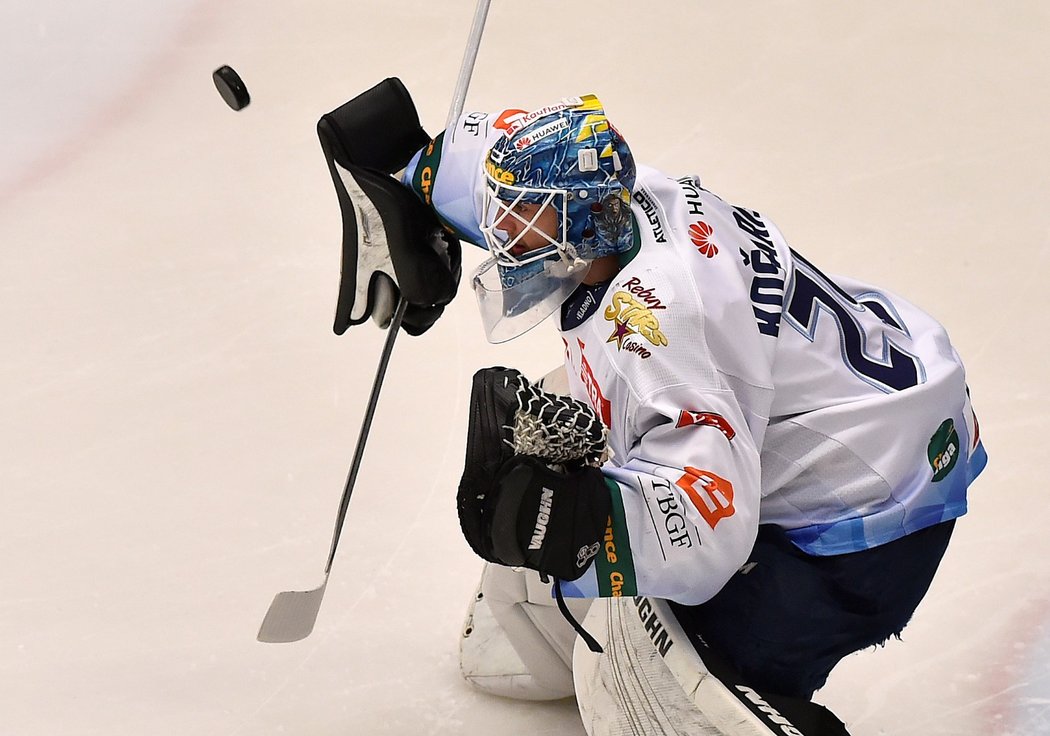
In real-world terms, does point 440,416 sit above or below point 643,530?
below

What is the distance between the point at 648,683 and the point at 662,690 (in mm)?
31

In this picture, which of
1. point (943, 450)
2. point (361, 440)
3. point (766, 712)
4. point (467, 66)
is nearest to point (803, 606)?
point (766, 712)

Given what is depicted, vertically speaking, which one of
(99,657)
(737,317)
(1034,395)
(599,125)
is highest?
(599,125)

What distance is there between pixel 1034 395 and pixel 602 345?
2080 millimetres

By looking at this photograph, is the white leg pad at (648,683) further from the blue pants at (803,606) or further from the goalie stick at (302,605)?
the goalie stick at (302,605)

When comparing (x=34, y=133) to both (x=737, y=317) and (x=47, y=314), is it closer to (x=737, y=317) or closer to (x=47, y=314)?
(x=47, y=314)

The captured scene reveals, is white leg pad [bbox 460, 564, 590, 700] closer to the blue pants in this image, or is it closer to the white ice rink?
the white ice rink

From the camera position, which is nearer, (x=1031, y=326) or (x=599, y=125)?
(x=599, y=125)

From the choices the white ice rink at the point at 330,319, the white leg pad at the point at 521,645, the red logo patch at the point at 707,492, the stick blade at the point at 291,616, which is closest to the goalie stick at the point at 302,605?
the stick blade at the point at 291,616

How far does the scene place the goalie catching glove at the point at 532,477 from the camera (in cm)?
180

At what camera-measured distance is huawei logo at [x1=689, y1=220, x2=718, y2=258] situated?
6.61 feet

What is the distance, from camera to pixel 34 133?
449cm

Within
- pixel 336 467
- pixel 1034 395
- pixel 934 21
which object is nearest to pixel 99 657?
pixel 336 467

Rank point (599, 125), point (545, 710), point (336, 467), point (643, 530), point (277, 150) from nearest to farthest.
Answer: point (643, 530) → point (599, 125) → point (545, 710) → point (336, 467) → point (277, 150)
